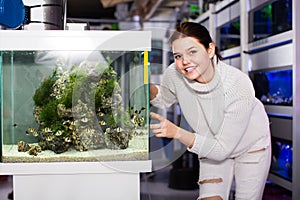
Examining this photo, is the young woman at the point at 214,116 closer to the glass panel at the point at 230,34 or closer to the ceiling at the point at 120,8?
the glass panel at the point at 230,34

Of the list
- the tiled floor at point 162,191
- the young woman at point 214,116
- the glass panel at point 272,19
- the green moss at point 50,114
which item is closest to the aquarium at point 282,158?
the tiled floor at point 162,191

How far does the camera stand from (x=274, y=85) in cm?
306

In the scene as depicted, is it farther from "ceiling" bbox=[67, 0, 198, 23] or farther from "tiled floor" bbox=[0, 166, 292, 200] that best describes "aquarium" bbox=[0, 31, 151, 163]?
"ceiling" bbox=[67, 0, 198, 23]

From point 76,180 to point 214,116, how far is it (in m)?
0.65

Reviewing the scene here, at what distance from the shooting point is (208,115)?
73.4 inches

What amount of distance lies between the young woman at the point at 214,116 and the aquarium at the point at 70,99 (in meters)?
0.14

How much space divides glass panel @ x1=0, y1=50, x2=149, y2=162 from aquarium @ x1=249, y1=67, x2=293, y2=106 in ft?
4.89

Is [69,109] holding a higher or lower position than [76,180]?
higher

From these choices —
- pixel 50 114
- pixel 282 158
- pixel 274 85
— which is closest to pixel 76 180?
pixel 50 114

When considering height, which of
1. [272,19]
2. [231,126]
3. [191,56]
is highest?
[272,19]

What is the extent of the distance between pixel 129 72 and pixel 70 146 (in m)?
0.34

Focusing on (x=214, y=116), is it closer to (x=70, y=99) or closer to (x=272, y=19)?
(x=70, y=99)

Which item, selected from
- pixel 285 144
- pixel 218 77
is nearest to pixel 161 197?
pixel 285 144

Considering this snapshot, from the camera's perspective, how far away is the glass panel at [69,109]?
5.04ft
